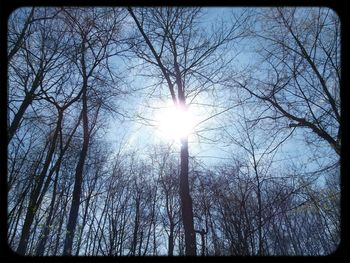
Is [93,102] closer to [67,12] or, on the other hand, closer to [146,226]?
[67,12]

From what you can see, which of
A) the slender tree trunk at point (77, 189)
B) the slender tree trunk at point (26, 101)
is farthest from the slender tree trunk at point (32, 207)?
the slender tree trunk at point (26, 101)

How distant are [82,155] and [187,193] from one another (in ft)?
14.8

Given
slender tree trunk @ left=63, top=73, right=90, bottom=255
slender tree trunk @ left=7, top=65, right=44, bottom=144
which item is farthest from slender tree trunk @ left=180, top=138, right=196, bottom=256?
slender tree trunk @ left=7, top=65, right=44, bottom=144

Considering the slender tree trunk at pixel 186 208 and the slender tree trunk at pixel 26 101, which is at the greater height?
the slender tree trunk at pixel 26 101

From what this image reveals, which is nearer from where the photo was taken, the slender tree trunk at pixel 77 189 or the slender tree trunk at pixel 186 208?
the slender tree trunk at pixel 186 208

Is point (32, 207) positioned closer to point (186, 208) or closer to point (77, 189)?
point (77, 189)

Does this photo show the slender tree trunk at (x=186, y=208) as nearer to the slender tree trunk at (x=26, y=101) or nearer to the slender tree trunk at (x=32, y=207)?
the slender tree trunk at (x=32, y=207)


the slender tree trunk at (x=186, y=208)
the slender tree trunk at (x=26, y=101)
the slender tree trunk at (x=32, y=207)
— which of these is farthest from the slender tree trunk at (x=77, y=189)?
the slender tree trunk at (x=186, y=208)

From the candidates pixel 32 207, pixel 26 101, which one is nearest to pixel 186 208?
pixel 32 207

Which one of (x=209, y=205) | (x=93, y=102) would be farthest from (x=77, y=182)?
(x=209, y=205)
